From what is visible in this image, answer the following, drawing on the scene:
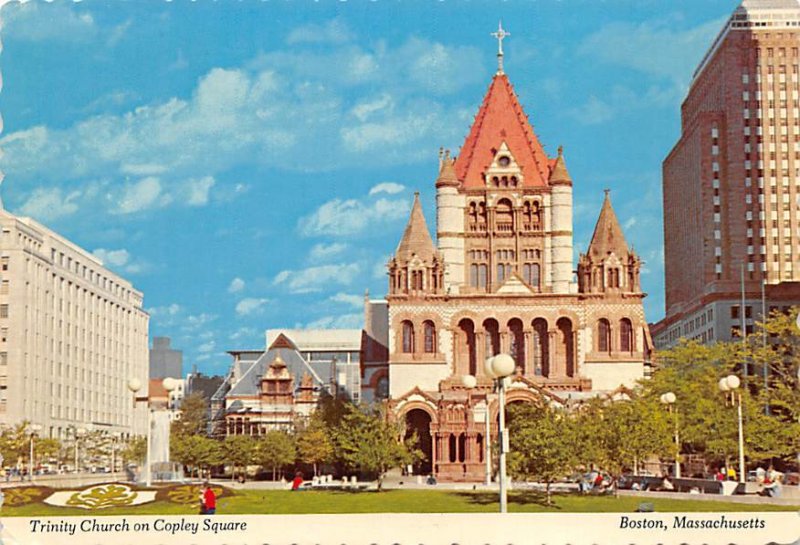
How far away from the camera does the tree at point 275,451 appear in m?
75.1

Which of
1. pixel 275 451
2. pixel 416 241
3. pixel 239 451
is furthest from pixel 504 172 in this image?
pixel 239 451

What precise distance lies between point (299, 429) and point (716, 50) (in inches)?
2538

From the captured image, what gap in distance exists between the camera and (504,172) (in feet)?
292

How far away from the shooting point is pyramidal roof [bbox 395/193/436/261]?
3241 inches

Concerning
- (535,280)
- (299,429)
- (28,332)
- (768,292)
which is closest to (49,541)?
(28,332)

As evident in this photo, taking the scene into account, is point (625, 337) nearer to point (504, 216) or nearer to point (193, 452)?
point (504, 216)

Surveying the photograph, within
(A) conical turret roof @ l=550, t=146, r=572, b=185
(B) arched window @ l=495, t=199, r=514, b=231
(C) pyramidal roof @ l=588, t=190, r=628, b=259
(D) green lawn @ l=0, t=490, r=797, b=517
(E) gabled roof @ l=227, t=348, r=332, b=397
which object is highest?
(A) conical turret roof @ l=550, t=146, r=572, b=185

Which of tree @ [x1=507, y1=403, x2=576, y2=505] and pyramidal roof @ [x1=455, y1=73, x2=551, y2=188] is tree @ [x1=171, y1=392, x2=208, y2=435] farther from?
tree @ [x1=507, y1=403, x2=576, y2=505]

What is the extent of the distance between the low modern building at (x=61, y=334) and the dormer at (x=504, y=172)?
27479 millimetres

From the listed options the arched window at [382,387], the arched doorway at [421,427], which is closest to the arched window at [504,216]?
the arched window at [382,387]

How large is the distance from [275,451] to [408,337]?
12.7 metres

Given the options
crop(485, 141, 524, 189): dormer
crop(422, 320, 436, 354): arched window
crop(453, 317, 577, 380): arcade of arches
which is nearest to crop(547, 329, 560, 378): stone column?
crop(453, 317, 577, 380): arcade of arches

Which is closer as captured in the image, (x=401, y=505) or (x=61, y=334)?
(x=401, y=505)

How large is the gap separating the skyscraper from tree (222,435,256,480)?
194ft
